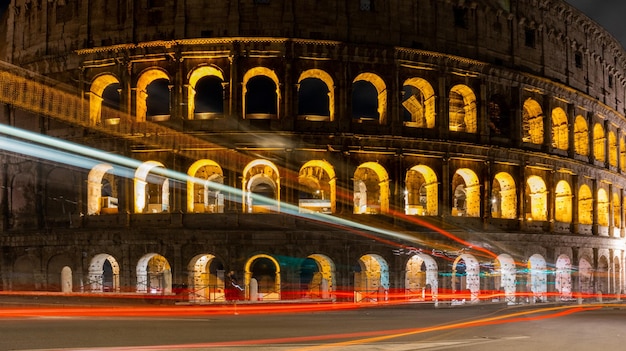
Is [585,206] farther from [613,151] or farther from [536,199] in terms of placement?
[613,151]

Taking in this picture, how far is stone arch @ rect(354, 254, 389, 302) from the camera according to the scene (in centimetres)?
2548

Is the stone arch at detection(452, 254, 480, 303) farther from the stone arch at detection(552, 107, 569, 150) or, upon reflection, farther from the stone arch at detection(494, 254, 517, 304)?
the stone arch at detection(552, 107, 569, 150)

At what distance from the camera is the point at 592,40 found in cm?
3572

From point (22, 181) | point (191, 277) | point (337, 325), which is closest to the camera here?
point (337, 325)

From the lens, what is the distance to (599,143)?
120ft

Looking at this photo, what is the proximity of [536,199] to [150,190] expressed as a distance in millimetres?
19199

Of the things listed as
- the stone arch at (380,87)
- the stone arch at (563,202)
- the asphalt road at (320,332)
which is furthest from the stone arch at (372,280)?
the stone arch at (563,202)

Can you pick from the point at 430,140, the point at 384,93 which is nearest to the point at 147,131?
the point at 384,93

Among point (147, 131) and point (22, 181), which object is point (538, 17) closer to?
point (147, 131)

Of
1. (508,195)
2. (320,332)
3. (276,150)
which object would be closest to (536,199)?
(508,195)

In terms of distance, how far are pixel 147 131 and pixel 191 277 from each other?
20.8 ft

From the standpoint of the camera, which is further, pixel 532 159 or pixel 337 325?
pixel 532 159

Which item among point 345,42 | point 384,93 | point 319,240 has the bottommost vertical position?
point 319,240

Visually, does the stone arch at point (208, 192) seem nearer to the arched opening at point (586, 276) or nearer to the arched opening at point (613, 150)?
the arched opening at point (586, 276)
